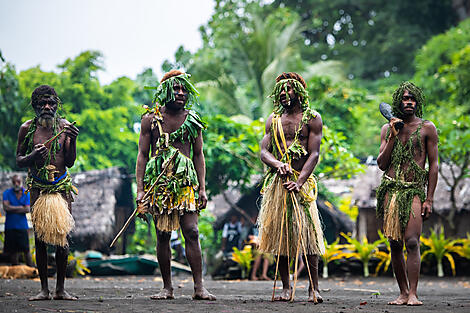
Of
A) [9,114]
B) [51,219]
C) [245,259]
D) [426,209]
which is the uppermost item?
[9,114]

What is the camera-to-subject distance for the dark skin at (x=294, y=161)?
18.0 ft

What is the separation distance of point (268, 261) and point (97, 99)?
15.3 metres

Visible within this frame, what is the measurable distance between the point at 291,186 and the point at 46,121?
2359mm

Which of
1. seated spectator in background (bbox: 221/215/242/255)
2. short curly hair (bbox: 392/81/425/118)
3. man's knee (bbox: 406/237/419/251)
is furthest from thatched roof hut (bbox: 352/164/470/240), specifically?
man's knee (bbox: 406/237/419/251)

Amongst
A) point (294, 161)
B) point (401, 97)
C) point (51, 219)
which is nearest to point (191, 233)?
point (294, 161)

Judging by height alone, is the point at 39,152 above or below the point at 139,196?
above

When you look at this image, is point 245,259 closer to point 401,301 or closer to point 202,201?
point 202,201

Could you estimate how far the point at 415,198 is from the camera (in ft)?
17.9

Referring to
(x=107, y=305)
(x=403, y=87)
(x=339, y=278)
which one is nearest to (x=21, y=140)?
(x=107, y=305)

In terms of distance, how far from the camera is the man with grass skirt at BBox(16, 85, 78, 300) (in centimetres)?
551

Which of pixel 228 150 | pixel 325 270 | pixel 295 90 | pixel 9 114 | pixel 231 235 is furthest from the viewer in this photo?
pixel 9 114

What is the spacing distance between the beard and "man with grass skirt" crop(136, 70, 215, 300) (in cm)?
87

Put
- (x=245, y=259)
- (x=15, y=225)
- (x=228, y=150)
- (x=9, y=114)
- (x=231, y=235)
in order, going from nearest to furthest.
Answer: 1. (x=15, y=225)
2. (x=245, y=259)
3. (x=228, y=150)
4. (x=231, y=235)
5. (x=9, y=114)

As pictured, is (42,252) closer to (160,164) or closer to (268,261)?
(160,164)
